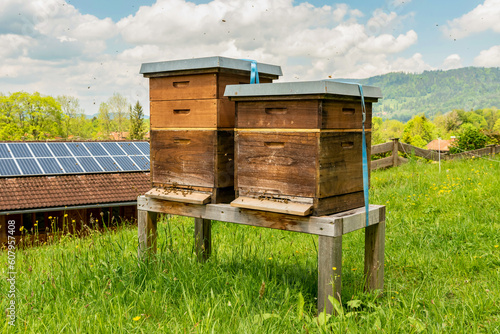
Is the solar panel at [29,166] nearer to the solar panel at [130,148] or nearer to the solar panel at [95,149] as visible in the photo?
the solar panel at [95,149]

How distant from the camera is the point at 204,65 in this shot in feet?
12.3

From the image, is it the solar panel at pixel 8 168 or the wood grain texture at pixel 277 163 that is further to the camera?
the solar panel at pixel 8 168

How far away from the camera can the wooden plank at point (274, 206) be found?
323 cm

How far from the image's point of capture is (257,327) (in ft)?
9.70

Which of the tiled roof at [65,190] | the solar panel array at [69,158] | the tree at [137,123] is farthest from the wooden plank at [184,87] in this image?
the tree at [137,123]

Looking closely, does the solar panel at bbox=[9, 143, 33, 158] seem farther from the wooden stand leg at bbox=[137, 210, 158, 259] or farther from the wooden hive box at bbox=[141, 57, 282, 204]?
the wooden hive box at bbox=[141, 57, 282, 204]

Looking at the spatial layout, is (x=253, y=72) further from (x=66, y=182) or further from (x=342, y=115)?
(x=66, y=182)

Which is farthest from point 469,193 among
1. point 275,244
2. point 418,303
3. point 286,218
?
point 286,218

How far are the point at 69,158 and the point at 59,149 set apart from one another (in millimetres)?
1057

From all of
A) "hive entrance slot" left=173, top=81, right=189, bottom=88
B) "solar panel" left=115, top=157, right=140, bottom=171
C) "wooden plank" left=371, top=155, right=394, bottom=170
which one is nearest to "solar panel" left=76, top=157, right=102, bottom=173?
"solar panel" left=115, top=157, right=140, bottom=171

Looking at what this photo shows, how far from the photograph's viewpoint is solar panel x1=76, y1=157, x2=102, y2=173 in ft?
63.4

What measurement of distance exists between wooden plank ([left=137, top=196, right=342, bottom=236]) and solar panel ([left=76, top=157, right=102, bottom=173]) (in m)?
15.9

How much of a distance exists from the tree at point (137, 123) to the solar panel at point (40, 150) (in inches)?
1803

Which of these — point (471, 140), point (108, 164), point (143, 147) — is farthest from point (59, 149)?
point (471, 140)
